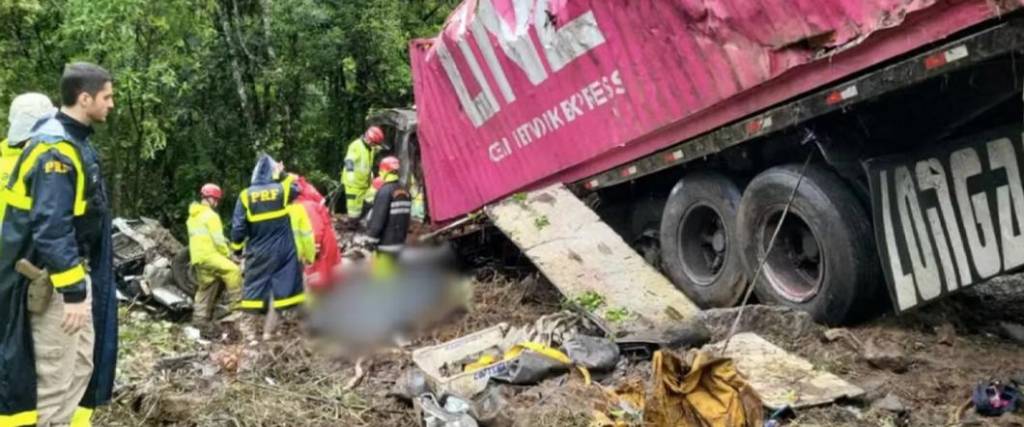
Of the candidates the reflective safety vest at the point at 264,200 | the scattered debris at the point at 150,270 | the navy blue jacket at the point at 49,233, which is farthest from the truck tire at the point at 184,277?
the navy blue jacket at the point at 49,233

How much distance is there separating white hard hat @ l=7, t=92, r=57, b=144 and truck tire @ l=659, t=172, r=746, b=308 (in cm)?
397

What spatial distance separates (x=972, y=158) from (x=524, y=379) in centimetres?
262

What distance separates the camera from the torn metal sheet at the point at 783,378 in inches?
162

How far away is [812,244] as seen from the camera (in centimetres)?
547

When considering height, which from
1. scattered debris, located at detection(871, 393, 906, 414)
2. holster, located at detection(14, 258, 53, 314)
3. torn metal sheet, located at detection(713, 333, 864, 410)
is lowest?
scattered debris, located at detection(871, 393, 906, 414)

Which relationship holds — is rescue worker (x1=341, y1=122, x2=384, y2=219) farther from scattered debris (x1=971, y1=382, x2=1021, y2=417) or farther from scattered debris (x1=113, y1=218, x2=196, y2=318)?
scattered debris (x1=971, y1=382, x2=1021, y2=417)

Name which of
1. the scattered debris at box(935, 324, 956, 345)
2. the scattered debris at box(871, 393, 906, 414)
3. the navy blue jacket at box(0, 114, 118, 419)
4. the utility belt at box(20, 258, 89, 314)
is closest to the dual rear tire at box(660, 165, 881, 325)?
the scattered debris at box(935, 324, 956, 345)

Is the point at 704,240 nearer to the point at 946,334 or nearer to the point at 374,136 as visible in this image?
the point at 946,334

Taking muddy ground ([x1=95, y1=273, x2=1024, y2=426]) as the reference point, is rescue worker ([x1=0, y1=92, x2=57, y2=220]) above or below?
above

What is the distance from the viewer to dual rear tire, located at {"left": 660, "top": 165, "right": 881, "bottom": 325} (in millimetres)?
5086

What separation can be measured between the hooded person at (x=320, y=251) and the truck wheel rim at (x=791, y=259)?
3.47m

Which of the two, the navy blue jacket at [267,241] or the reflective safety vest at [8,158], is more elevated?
the reflective safety vest at [8,158]

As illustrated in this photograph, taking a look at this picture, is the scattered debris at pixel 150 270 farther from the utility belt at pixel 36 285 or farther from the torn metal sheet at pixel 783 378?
the torn metal sheet at pixel 783 378

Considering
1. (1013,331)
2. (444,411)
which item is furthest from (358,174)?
(1013,331)
